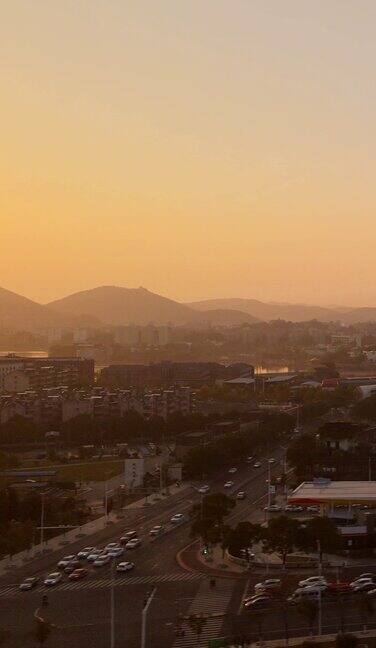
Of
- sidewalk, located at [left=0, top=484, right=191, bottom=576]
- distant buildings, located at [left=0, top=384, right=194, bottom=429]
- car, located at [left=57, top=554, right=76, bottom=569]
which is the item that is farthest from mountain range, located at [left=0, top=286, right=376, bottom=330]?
car, located at [left=57, top=554, right=76, bottom=569]

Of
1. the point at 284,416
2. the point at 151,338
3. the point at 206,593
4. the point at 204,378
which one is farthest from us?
the point at 151,338

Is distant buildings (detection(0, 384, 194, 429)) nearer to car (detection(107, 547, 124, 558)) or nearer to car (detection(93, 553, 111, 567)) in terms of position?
car (detection(107, 547, 124, 558))

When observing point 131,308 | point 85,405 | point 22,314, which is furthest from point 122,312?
point 85,405

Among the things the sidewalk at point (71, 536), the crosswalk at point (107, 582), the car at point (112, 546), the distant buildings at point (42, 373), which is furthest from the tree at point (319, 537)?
the distant buildings at point (42, 373)

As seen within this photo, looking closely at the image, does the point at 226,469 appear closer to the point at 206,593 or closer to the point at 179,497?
the point at 179,497

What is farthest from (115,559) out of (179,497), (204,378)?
(204,378)

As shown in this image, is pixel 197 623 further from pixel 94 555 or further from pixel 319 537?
pixel 94 555
